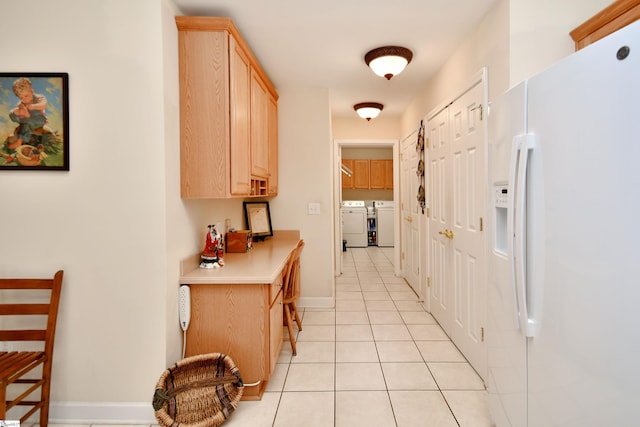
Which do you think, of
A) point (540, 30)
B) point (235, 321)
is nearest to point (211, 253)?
point (235, 321)

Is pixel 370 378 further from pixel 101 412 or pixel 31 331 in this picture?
pixel 31 331

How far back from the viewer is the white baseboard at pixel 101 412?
6.24 ft

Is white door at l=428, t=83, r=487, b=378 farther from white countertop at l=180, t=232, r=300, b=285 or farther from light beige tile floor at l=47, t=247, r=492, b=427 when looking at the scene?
white countertop at l=180, t=232, r=300, b=285

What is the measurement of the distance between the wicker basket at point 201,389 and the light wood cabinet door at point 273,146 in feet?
6.11

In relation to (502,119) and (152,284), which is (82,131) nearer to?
Answer: (152,284)

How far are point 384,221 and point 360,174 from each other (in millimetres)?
1258

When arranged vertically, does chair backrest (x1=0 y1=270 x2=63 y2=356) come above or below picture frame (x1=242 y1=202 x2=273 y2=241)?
below

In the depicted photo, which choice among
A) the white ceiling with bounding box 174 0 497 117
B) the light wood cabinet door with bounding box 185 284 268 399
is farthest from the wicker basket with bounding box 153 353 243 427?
the white ceiling with bounding box 174 0 497 117

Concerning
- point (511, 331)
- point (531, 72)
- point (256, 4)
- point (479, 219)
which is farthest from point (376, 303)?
point (256, 4)

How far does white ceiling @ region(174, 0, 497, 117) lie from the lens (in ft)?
7.09

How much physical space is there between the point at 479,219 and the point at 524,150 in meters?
1.12

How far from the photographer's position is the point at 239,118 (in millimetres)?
2297

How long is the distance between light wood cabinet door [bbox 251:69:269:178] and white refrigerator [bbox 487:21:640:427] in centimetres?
178

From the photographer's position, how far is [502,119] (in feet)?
5.14
